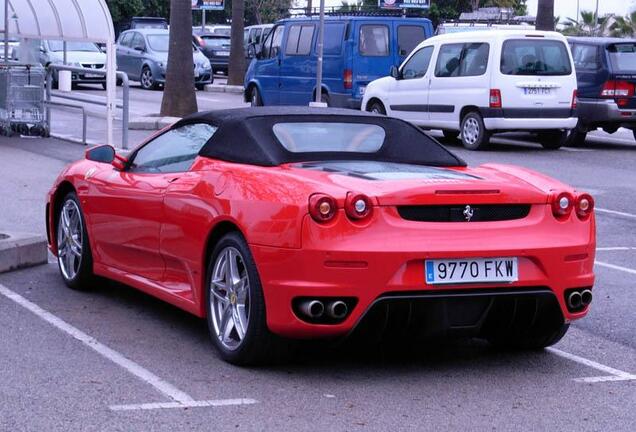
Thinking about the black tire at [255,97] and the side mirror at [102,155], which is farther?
the black tire at [255,97]

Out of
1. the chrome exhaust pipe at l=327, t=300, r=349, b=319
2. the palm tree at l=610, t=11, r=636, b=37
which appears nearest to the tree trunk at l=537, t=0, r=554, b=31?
the chrome exhaust pipe at l=327, t=300, r=349, b=319

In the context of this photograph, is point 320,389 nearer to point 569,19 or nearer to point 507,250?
point 507,250

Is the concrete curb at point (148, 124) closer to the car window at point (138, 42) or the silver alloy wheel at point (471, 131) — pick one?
the silver alloy wheel at point (471, 131)

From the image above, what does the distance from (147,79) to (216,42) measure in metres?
10.5

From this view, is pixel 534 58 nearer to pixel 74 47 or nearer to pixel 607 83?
pixel 607 83

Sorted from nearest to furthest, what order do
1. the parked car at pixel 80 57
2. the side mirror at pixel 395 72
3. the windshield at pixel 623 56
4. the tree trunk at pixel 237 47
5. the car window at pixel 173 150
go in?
the car window at pixel 173 150
the windshield at pixel 623 56
the side mirror at pixel 395 72
the parked car at pixel 80 57
the tree trunk at pixel 237 47

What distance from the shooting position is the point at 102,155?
330 inches

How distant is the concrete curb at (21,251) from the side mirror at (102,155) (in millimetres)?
1070

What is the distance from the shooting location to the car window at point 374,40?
24.2m

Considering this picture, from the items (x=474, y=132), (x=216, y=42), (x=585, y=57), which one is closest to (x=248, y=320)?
(x=474, y=132)

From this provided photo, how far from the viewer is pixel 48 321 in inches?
298

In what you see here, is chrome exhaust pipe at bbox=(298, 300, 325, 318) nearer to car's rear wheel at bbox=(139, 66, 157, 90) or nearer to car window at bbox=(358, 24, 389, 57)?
car window at bbox=(358, 24, 389, 57)

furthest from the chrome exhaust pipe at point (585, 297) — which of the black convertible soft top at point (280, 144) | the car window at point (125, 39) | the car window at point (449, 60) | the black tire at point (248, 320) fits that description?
the car window at point (125, 39)

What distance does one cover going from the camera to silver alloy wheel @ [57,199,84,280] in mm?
8508
